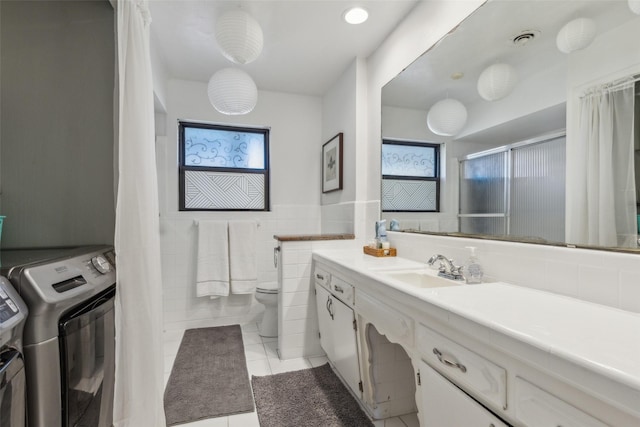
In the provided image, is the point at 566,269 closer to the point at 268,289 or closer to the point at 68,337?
the point at 68,337

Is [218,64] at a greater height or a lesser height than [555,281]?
greater

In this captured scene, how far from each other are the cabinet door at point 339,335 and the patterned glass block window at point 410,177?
2.67ft

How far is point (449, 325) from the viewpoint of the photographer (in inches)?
34.1

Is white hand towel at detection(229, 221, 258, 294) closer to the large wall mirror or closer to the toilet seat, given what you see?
the toilet seat

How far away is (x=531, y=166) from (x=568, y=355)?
91cm

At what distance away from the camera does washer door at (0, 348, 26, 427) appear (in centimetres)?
70

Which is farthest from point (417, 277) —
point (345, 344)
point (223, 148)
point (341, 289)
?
point (223, 148)

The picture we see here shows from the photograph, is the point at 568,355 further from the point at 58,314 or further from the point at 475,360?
the point at 58,314

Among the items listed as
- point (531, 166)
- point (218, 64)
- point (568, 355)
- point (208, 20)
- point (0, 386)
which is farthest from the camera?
point (218, 64)

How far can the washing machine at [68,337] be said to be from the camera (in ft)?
2.75

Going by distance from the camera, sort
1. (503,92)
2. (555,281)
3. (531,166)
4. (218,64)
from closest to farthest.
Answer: (555,281) → (531,166) → (503,92) → (218,64)

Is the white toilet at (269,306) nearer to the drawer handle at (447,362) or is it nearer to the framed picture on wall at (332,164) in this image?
the framed picture on wall at (332,164)

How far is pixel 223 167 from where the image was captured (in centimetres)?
300

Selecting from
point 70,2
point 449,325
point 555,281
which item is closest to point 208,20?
point 70,2
